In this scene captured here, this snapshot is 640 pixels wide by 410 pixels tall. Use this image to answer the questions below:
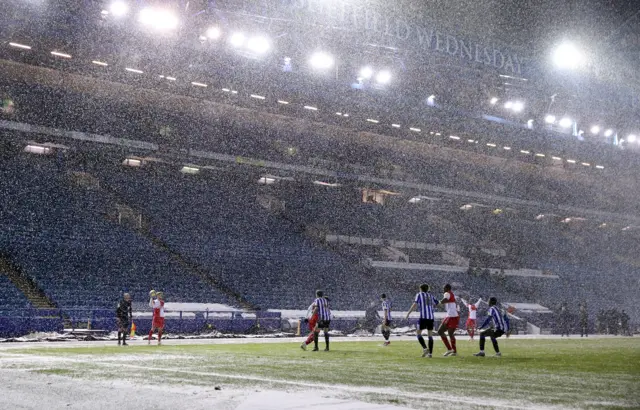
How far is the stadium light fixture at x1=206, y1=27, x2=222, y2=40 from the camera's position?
104 feet

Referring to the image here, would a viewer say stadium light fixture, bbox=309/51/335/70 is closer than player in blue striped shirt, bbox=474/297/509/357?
No

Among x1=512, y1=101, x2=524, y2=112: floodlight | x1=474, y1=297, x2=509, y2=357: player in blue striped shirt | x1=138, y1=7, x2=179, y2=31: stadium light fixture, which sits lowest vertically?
x1=474, y1=297, x2=509, y2=357: player in blue striped shirt

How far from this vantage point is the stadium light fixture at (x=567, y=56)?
3997 cm

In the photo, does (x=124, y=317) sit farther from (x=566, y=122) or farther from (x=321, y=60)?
(x=566, y=122)

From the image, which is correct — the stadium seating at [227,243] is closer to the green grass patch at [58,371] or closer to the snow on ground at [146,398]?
the green grass patch at [58,371]

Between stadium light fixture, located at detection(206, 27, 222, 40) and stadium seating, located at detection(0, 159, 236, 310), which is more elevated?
stadium light fixture, located at detection(206, 27, 222, 40)

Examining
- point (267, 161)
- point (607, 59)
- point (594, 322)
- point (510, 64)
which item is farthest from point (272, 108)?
point (594, 322)

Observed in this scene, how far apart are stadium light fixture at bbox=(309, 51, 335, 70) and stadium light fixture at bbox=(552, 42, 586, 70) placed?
540 inches

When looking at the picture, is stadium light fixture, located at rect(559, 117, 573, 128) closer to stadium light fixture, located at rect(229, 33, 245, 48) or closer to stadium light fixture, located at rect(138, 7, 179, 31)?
stadium light fixture, located at rect(229, 33, 245, 48)

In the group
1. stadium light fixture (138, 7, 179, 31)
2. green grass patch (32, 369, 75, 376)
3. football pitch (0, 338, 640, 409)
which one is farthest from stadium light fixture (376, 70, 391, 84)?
green grass patch (32, 369, 75, 376)

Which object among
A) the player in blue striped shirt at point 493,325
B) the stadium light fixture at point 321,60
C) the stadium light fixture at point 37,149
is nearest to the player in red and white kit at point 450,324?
the player in blue striped shirt at point 493,325

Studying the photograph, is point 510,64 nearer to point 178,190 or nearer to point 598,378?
point 178,190

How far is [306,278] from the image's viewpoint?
3884 cm

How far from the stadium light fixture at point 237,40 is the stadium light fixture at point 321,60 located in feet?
12.3
